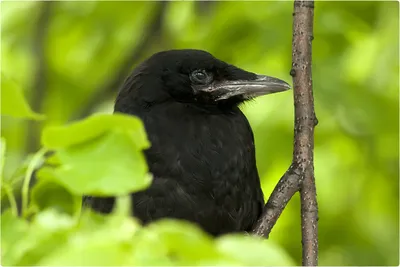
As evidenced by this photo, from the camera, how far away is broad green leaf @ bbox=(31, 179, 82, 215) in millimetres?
1738

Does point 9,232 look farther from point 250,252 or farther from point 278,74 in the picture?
point 278,74

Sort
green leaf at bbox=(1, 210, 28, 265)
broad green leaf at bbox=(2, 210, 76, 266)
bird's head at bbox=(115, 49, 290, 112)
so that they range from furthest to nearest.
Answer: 1. bird's head at bbox=(115, 49, 290, 112)
2. green leaf at bbox=(1, 210, 28, 265)
3. broad green leaf at bbox=(2, 210, 76, 266)

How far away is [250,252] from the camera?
1.31m

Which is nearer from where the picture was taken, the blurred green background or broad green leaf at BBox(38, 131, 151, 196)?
broad green leaf at BBox(38, 131, 151, 196)

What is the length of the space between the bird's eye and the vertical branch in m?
0.40

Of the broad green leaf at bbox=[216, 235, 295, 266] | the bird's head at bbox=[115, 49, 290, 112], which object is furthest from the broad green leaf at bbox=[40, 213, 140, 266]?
the bird's head at bbox=[115, 49, 290, 112]

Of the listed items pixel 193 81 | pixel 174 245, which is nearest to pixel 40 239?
pixel 174 245

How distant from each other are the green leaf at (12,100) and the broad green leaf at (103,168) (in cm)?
20

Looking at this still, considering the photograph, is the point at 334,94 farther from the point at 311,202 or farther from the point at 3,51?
the point at 3,51

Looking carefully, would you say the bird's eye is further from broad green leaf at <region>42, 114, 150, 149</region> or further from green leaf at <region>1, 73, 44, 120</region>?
broad green leaf at <region>42, 114, 150, 149</region>

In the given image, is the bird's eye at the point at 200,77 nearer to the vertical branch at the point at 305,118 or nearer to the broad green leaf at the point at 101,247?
the vertical branch at the point at 305,118

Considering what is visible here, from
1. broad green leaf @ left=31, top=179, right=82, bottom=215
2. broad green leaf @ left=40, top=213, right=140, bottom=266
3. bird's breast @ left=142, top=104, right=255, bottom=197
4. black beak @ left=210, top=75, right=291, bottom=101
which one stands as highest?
black beak @ left=210, top=75, right=291, bottom=101

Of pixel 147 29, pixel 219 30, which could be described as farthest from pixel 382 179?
pixel 147 29

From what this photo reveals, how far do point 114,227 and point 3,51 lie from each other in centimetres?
407
